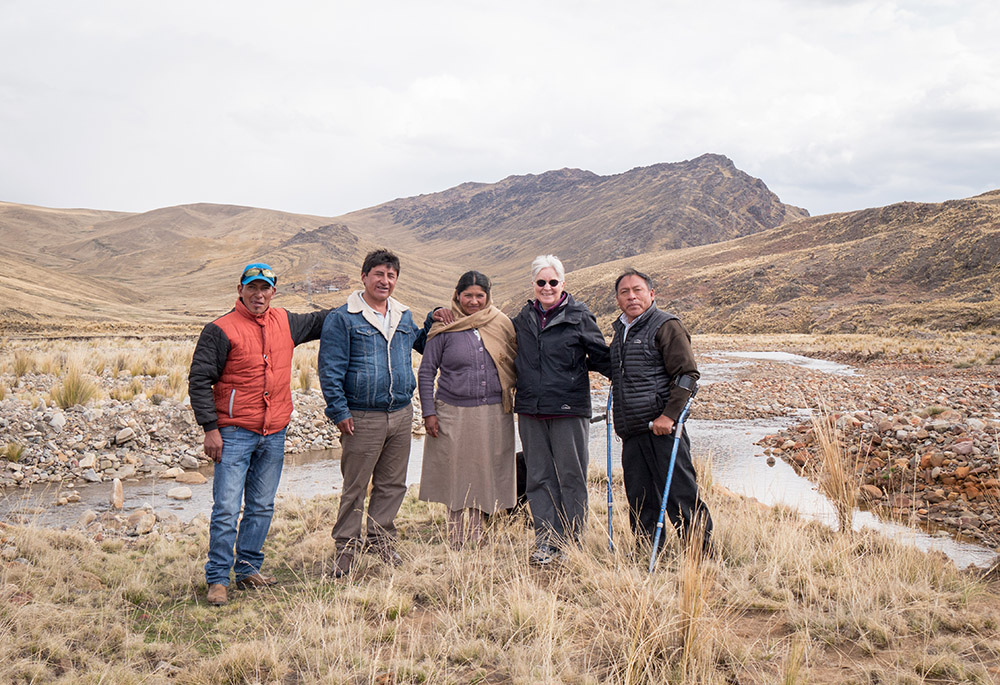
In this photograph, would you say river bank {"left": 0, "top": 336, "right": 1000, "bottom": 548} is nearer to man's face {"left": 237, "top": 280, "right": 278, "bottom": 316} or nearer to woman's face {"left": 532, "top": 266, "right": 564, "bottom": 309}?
man's face {"left": 237, "top": 280, "right": 278, "bottom": 316}

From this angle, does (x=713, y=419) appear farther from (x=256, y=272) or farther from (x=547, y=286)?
(x=256, y=272)

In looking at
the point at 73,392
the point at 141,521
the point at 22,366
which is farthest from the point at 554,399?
the point at 22,366

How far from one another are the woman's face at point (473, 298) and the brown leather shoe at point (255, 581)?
86.8 inches

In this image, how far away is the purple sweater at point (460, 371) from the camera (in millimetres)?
4246

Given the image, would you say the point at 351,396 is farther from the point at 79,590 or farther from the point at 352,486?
the point at 79,590

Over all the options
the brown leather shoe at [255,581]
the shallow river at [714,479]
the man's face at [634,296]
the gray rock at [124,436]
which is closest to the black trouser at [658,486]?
the man's face at [634,296]

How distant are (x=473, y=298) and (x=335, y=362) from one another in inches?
40.3

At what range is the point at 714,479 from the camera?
7.11 meters

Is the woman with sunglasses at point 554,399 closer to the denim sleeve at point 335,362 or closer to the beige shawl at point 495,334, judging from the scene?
the beige shawl at point 495,334

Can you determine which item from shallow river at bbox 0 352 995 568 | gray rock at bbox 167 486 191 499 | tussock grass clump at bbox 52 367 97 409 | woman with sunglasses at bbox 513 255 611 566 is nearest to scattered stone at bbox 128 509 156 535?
shallow river at bbox 0 352 995 568

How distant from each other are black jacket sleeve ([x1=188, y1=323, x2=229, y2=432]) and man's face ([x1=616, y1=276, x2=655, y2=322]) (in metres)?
2.48

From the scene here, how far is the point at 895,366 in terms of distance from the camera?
20734mm

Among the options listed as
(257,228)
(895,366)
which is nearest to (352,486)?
(895,366)

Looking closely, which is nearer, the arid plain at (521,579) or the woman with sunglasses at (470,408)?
the arid plain at (521,579)
